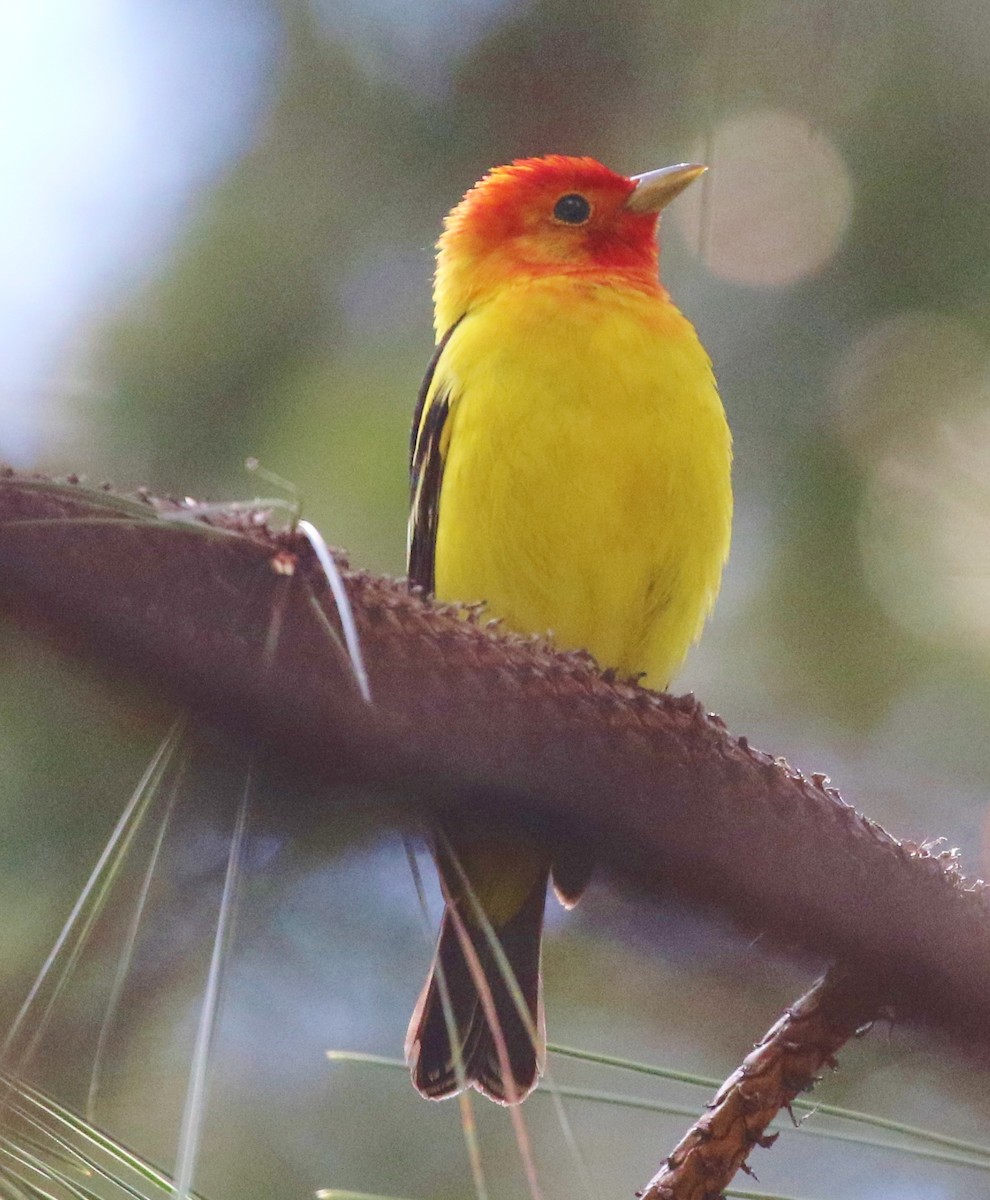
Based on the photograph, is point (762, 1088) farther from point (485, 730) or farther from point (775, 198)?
point (775, 198)

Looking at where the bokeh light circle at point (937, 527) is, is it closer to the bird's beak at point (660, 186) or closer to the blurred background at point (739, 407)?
the blurred background at point (739, 407)

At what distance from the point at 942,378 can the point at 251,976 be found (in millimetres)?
1431

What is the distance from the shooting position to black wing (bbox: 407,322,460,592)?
2.67 meters

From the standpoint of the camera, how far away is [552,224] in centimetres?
327

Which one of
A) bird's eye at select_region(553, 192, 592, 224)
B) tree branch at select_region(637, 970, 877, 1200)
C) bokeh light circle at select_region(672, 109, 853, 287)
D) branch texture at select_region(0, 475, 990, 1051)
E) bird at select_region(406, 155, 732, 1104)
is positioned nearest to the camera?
branch texture at select_region(0, 475, 990, 1051)

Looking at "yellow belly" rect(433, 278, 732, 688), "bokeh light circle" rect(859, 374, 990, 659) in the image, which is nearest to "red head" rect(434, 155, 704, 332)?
"yellow belly" rect(433, 278, 732, 688)

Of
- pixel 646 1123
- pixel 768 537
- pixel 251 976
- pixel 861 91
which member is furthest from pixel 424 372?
pixel 646 1123

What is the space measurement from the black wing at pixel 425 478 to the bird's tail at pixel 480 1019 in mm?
685

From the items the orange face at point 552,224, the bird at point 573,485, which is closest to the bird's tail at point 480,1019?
the bird at point 573,485

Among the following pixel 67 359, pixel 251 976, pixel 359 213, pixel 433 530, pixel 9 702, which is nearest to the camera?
pixel 9 702

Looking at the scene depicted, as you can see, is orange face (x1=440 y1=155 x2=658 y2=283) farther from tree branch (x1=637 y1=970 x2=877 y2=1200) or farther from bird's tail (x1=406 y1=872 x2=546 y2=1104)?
tree branch (x1=637 y1=970 x2=877 y2=1200)

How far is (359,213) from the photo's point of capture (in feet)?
8.29

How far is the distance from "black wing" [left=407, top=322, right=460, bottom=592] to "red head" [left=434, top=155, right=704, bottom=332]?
383 millimetres

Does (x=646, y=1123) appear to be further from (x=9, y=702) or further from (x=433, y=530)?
(x=9, y=702)
